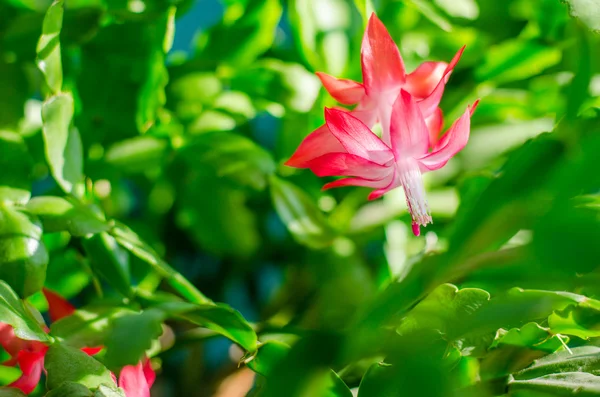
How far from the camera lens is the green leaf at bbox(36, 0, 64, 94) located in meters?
0.54

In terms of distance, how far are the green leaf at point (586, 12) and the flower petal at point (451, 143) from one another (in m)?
0.09

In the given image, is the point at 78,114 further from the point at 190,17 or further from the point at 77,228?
the point at 190,17

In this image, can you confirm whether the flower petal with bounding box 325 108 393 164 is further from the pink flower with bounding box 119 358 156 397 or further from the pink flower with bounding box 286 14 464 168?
the pink flower with bounding box 119 358 156 397

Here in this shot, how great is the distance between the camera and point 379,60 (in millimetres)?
518

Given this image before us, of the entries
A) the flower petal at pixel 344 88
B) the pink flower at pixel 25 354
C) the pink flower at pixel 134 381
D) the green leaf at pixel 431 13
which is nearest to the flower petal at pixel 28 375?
the pink flower at pixel 25 354

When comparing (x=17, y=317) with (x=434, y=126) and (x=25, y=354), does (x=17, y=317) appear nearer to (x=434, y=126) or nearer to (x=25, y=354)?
(x=25, y=354)

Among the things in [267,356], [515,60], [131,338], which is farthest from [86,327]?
[515,60]

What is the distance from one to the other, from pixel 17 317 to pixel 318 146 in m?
0.26

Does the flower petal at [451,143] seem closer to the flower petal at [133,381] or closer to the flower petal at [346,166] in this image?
the flower petal at [346,166]

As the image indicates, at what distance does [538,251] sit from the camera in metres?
0.34

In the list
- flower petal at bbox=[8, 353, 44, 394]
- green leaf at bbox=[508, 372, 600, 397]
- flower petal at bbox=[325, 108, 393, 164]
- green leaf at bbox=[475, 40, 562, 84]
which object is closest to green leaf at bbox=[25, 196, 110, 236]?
flower petal at bbox=[8, 353, 44, 394]

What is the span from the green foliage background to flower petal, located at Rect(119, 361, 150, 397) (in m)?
0.01

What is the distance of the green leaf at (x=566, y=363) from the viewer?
1.52 feet

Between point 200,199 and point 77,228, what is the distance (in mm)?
249
